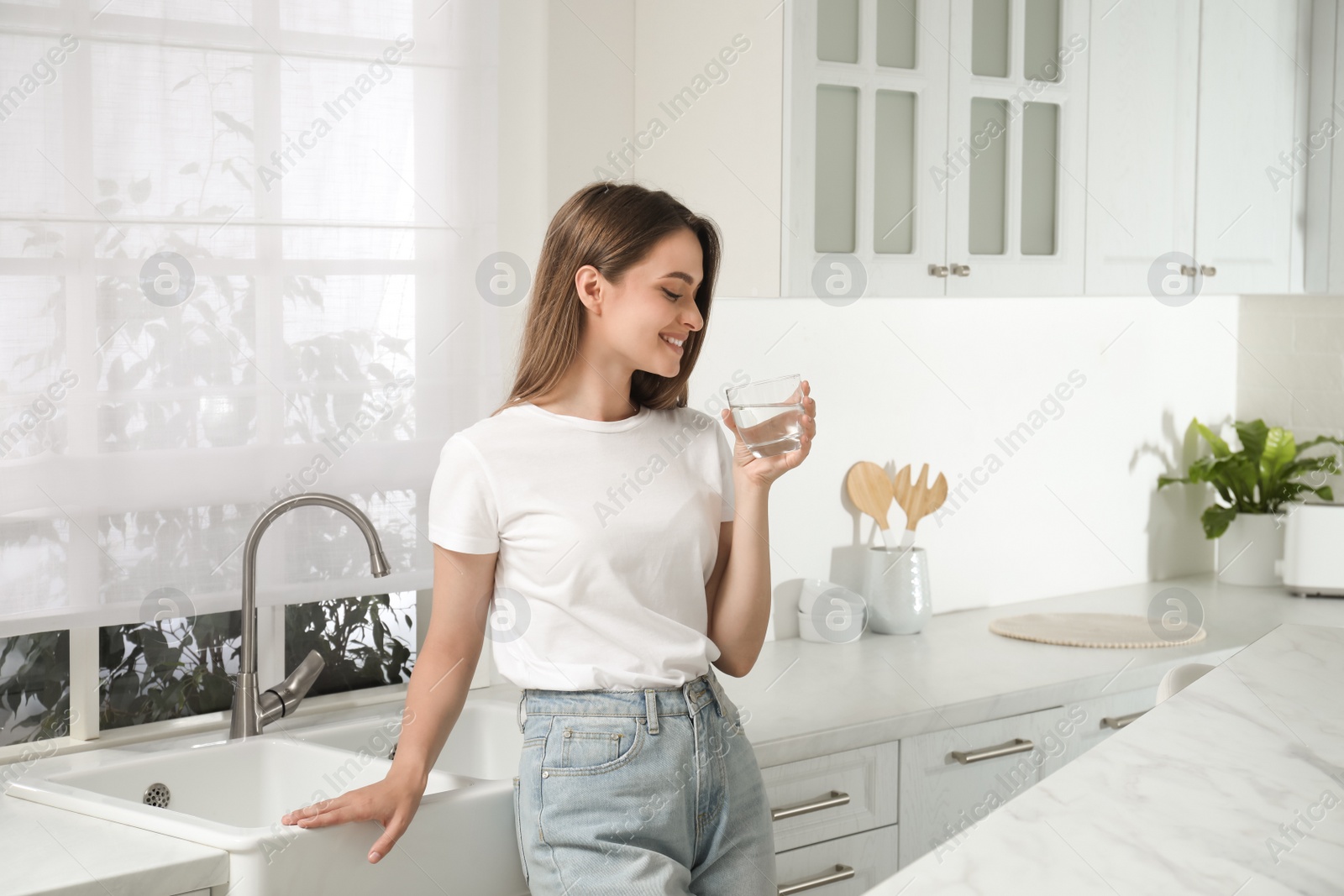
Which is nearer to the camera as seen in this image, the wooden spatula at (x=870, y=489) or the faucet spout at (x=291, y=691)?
the faucet spout at (x=291, y=691)

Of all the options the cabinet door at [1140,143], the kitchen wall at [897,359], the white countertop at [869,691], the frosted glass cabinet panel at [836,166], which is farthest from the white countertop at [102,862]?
the cabinet door at [1140,143]

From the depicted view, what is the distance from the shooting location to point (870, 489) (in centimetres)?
246

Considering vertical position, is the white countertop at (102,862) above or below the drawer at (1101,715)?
above

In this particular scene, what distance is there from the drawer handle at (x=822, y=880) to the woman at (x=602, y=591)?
426 mm

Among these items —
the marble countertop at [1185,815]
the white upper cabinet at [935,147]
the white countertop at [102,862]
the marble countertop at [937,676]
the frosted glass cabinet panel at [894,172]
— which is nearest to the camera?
the marble countertop at [1185,815]

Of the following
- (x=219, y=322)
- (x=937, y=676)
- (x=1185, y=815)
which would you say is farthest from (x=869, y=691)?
(x=1185, y=815)

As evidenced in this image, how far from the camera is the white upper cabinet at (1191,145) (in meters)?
2.32

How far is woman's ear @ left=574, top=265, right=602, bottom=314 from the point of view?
1.33 meters

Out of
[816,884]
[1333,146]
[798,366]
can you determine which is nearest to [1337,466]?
[1333,146]

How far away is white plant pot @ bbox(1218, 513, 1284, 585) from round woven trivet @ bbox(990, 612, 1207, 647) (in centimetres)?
54

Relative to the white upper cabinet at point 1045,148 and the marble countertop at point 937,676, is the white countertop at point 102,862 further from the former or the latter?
the white upper cabinet at point 1045,148

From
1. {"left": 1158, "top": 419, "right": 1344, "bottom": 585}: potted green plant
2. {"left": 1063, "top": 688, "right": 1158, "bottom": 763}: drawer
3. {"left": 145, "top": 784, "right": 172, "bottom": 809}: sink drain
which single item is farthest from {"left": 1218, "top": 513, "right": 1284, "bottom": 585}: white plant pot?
{"left": 145, "top": 784, "right": 172, "bottom": 809}: sink drain

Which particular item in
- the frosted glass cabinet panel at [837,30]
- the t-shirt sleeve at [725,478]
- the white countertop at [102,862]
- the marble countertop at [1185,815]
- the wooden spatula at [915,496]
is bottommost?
the white countertop at [102,862]

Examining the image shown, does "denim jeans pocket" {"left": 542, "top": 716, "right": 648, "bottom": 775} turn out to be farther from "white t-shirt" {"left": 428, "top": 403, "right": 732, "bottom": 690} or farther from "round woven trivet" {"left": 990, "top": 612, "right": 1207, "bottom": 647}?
"round woven trivet" {"left": 990, "top": 612, "right": 1207, "bottom": 647}
